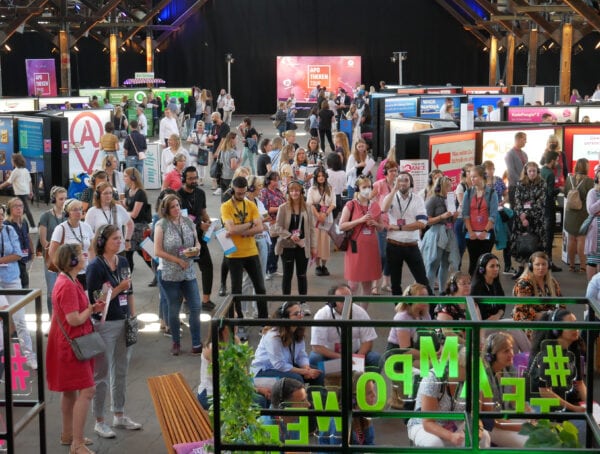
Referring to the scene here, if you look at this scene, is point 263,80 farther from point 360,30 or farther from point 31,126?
point 31,126

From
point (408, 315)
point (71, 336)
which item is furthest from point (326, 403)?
point (408, 315)

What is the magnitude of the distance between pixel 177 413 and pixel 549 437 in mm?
3071

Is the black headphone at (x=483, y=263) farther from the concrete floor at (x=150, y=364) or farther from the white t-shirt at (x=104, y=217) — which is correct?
the white t-shirt at (x=104, y=217)

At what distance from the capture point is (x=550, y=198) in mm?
10836

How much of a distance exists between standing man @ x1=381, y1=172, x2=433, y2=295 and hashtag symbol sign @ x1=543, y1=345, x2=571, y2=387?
16.8 feet

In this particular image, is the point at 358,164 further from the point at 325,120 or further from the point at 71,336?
the point at 325,120

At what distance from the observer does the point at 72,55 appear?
38.7 meters

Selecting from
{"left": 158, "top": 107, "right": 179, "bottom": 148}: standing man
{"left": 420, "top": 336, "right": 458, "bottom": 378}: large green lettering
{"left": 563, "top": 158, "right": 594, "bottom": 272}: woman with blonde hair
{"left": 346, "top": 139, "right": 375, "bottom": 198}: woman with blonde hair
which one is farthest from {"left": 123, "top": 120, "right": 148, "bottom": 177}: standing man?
{"left": 420, "top": 336, "right": 458, "bottom": 378}: large green lettering

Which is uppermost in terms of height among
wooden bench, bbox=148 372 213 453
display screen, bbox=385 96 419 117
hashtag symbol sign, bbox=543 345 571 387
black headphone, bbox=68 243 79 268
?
display screen, bbox=385 96 419 117

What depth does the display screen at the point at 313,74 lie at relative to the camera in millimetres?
36938

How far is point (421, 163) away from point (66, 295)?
604 centimetres

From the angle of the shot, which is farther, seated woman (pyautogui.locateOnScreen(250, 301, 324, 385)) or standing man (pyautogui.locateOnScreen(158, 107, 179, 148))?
standing man (pyautogui.locateOnScreen(158, 107, 179, 148))

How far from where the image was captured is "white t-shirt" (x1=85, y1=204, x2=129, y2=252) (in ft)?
27.2

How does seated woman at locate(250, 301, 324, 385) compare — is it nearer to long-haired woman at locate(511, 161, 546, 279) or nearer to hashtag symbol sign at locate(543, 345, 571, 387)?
hashtag symbol sign at locate(543, 345, 571, 387)
